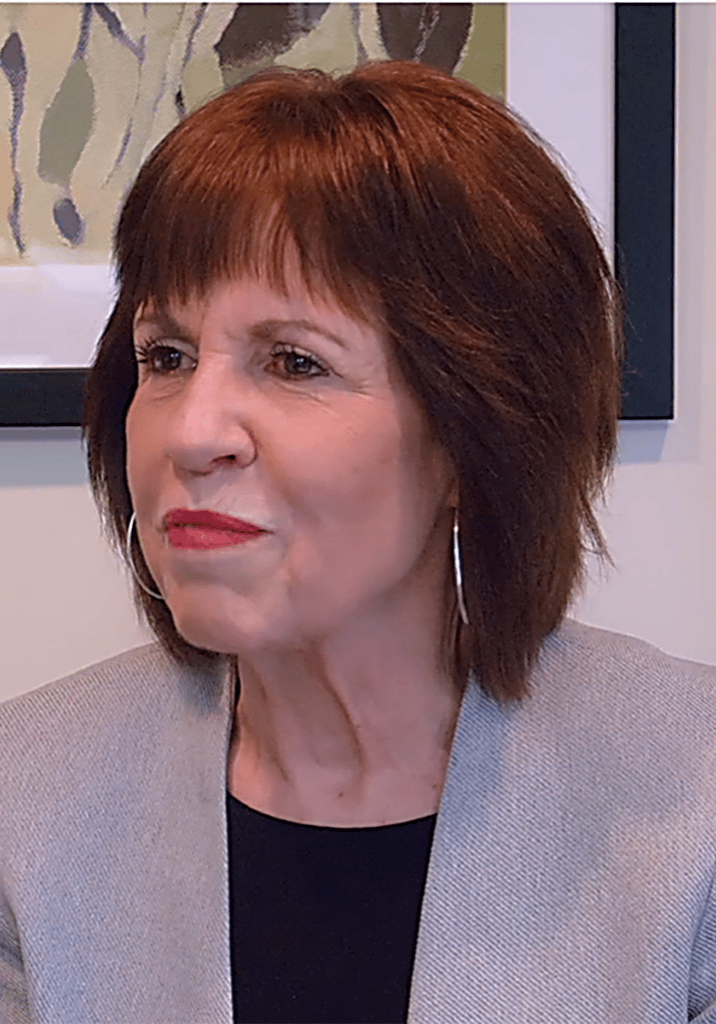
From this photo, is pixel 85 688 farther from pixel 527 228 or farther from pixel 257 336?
pixel 527 228

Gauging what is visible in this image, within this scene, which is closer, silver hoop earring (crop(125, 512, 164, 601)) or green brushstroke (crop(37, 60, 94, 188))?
silver hoop earring (crop(125, 512, 164, 601))

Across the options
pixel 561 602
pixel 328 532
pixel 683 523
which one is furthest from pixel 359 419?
pixel 683 523

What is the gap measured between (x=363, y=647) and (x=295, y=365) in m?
0.22

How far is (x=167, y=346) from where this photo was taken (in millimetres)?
856

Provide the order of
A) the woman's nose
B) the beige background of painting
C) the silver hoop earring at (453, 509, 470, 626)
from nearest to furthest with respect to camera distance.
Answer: the woman's nose < the silver hoop earring at (453, 509, 470, 626) < the beige background of painting

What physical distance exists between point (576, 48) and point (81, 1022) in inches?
36.2

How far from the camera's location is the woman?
2.64 feet

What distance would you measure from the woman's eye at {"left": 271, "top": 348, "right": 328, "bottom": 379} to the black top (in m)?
0.34

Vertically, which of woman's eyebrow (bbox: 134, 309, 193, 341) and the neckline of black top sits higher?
woman's eyebrow (bbox: 134, 309, 193, 341)

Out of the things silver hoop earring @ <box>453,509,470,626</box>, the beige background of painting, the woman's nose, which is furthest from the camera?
the beige background of painting

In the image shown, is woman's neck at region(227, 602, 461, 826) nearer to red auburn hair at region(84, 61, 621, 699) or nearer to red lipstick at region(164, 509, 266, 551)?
red auburn hair at region(84, 61, 621, 699)

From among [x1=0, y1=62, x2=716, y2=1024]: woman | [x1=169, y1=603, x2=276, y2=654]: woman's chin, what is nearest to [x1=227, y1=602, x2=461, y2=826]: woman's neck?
[x1=0, y1=62, x2=716, y2=1024]: woman

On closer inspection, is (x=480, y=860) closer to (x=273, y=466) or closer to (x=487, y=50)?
(x=273, y=466)

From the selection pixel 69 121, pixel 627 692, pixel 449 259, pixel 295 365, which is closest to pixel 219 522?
pixel 295 365
